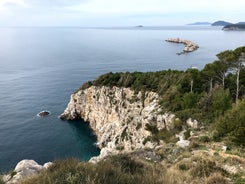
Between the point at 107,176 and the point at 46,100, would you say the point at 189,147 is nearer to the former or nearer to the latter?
the point at 107,176

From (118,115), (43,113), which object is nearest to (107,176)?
(118,115)

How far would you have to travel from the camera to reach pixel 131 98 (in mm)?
38906

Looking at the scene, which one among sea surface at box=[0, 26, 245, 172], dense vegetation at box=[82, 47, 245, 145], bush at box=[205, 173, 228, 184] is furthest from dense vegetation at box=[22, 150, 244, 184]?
dense vegetation at box=[82, 47, 245, 145]

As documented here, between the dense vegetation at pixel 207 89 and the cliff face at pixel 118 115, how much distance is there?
152cm

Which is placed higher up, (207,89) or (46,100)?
(207,89)

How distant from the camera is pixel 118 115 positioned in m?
41.0

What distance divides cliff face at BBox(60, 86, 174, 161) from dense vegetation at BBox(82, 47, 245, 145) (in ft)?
4.98

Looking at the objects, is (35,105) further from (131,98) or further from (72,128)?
(131,98)

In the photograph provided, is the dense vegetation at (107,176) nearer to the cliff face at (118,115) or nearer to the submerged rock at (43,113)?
the cliff face at (118,115)

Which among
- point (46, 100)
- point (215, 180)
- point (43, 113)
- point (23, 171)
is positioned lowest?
point (43, 113)

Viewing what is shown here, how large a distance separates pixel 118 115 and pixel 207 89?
1517 cm

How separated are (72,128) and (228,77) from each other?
95.6ft

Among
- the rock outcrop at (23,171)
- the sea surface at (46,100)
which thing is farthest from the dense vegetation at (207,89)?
the sea surface at (46,100)

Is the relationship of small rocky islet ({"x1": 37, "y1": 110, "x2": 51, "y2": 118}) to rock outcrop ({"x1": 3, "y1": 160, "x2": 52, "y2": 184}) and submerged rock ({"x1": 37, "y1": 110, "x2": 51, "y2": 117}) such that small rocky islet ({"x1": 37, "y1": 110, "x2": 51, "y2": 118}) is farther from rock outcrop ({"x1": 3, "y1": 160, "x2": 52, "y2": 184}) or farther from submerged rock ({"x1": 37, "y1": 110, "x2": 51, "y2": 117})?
rock outcrop ({"x1": 3, "y1": 160, "x2": 52, "y2": 184})
